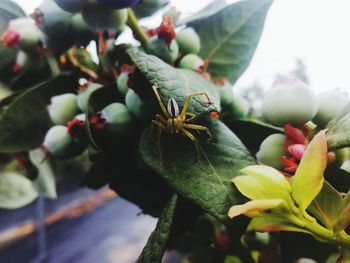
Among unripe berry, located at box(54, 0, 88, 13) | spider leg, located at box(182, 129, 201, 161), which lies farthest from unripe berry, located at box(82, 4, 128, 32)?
spider leg, located at box(182, 129, 201, 161)

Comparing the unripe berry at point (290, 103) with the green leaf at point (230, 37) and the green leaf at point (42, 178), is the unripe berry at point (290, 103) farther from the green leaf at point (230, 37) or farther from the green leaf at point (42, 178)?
the green leaf at point (42, 178)

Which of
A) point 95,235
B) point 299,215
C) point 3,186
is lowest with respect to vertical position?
point 95,235

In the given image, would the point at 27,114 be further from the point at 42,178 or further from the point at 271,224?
the point at 271,224

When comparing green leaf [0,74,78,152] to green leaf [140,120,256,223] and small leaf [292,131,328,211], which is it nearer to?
green leaf [140,120,256,223]

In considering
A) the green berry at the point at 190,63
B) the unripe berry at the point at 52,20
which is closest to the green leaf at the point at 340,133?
the green berry at the point at 190,63

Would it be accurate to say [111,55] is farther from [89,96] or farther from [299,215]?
[299,215]

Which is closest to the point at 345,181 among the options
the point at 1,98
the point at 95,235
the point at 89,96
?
the point at 89,96

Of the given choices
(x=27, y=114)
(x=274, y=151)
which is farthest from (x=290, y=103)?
(x=27, y=114)
